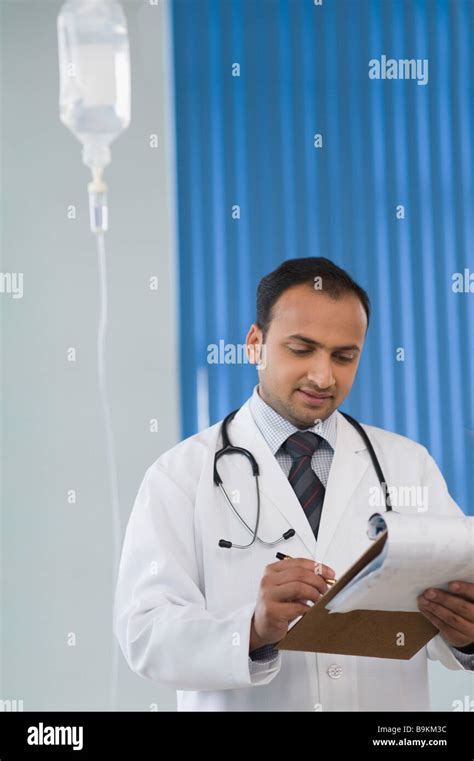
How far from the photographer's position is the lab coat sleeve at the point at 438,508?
1.69m

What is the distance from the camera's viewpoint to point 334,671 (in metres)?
1.70

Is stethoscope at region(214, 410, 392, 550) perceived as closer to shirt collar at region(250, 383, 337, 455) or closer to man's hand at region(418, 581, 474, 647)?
shirt collar at region(250, 383, 337, 455)

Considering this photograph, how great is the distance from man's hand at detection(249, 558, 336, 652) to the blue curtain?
3.58 feet

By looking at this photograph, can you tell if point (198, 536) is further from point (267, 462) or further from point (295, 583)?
point (295, 583)

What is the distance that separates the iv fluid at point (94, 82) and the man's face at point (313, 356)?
54cm

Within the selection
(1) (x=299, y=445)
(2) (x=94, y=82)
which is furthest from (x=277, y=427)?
(2) (x=94, y=82)

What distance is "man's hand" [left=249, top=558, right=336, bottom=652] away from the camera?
4.80ft

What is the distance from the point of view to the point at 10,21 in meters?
2.61

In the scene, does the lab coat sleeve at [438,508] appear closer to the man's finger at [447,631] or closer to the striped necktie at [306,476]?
the man's finger at [447,631]

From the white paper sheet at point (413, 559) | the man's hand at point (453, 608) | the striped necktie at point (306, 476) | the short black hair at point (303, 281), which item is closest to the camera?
the white paper sheet at point (413, 559)

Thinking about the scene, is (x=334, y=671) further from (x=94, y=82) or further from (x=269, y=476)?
(x=94, y=82)

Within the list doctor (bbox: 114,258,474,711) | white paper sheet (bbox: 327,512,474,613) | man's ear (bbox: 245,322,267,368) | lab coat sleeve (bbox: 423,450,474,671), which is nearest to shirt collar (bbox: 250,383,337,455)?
doctor (bbox: 114,258,474,711)

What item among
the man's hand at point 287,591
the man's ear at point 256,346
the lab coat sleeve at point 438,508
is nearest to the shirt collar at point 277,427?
the man's ear at point 256,346

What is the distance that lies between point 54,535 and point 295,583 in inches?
48.8
